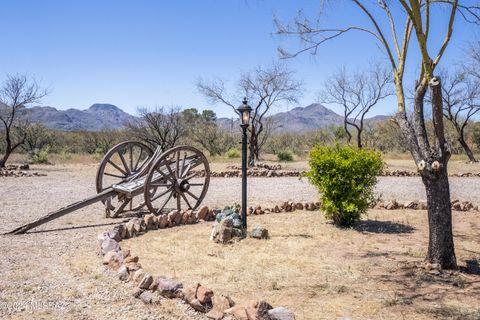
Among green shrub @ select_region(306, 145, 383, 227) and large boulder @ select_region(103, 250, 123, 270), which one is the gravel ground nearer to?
large boulder @ select_region(103, 250, 123, 270)

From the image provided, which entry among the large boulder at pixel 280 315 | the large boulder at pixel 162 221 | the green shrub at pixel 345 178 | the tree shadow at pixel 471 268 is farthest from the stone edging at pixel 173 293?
the green shrub at pixel 345 178

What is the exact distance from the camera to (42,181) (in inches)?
597

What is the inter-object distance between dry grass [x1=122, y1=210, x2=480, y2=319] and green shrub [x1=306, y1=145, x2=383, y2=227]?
0.39 metres

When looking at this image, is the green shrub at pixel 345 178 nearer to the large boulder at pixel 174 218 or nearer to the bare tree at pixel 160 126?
the large boulder at pixel 174 218

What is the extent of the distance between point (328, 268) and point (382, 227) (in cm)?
295

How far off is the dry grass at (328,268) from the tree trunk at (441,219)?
0.25m

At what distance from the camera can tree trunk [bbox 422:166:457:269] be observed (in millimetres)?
5140

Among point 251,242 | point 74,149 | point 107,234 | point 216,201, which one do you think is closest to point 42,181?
point 216,201

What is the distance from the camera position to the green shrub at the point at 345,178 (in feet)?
24.7

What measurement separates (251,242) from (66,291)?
291 cm

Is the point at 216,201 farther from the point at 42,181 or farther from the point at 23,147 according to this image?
the point at 23,147

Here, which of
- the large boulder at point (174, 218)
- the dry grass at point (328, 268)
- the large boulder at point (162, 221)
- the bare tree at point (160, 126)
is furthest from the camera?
the bare tree at point (160, 126)

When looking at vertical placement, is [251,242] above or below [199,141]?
below

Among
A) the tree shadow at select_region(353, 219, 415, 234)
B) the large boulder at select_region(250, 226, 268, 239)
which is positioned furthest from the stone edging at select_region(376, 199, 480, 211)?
the large boulder at select_region(250, 226, 268, 239)
